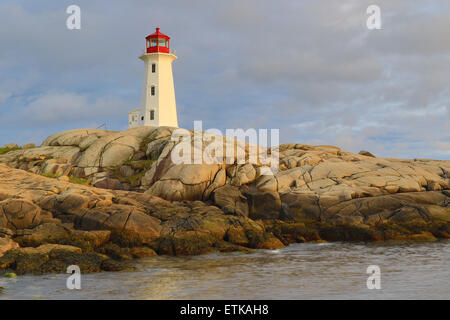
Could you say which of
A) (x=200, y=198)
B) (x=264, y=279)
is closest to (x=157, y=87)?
(x=200, y=198)

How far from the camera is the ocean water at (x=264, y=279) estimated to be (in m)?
12.5

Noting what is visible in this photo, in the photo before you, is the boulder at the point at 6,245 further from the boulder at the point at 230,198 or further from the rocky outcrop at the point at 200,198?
the boulder at the point at 230,198

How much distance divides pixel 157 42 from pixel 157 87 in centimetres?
443

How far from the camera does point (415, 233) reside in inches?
929

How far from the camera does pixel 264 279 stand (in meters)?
14.5

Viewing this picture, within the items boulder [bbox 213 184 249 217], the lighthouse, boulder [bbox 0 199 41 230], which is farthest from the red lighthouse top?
boulder [bbox 0 199 41 230]

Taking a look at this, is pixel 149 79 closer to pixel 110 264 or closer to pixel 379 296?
pixel 110 264

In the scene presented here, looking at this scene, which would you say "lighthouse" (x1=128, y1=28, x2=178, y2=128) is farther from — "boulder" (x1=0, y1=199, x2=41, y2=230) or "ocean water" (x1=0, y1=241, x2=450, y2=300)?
"ocean water" (x1=0, y1=241, x2=450, y2=300)

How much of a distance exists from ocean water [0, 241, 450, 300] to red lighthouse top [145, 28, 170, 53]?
2930 cm

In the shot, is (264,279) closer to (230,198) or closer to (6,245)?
(6,245)

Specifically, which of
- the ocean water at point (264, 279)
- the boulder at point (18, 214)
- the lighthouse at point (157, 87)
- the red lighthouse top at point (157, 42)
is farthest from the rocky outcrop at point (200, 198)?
the red lighthouse top at point (157, 42)

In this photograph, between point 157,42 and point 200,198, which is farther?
point 157,42

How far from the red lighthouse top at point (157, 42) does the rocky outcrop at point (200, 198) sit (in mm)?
11653
